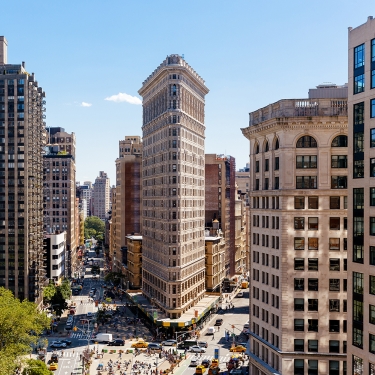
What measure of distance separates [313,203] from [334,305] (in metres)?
15.0

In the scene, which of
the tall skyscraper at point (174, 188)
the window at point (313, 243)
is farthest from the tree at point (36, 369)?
the tall skyscraper at point (174, 188)

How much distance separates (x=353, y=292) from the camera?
59.8 metres

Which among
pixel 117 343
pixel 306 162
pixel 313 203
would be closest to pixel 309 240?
pixel 313 203

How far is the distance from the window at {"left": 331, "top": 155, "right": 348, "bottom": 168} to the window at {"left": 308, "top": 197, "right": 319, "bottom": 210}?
18.3 ft

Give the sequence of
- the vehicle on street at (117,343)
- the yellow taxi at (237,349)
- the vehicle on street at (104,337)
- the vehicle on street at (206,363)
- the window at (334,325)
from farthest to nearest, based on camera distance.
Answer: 1. the vehicle on street at (104,337)
2. the vehicle on street at (117,343)
3. the yellow taxi at (237,349)
4. the vehicle on street at (206,363)
5. the window at (334,325)

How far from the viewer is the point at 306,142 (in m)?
78.1

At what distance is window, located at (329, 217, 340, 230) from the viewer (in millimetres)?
76688

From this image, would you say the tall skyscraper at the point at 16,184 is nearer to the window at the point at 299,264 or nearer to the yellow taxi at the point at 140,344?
the yellow taxi at the point at 140,344

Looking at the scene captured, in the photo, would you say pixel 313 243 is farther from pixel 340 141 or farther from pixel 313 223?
pixel 340 141

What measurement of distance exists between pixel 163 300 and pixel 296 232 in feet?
221

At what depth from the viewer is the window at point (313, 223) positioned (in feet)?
253

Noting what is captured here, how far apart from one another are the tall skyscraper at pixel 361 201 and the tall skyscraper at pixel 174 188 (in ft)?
251

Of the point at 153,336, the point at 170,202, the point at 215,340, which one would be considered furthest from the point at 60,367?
the point at 170,202

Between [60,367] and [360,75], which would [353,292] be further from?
[60,367]
